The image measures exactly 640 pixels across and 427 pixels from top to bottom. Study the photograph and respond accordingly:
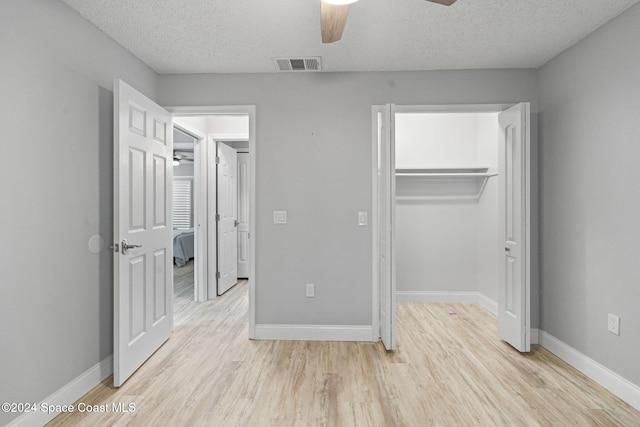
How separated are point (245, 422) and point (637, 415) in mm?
2311

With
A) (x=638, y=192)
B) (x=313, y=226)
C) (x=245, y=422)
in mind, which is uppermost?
(x=638, y=192)

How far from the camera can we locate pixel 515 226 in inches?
118

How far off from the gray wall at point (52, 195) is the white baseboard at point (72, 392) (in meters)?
0.04

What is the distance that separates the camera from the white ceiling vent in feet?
9.73

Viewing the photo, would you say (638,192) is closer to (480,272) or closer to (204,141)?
(480,272)

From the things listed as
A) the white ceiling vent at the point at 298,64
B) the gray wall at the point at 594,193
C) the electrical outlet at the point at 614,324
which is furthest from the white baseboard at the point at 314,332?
the white ceiling vent at the point at 298,64

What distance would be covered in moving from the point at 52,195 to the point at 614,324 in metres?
3.67

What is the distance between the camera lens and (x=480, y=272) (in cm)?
434

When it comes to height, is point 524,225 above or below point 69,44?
below

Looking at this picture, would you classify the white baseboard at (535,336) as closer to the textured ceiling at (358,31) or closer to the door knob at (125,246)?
the textured ceiling at (358,31)

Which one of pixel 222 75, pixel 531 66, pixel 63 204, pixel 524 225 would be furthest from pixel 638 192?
pixel 63 204

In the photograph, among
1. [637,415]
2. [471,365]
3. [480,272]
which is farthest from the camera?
[480,272]

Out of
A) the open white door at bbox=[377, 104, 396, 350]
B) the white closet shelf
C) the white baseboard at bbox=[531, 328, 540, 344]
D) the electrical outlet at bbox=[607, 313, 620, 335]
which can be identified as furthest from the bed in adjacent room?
the electrical outlet at bbox=[607, 313, 620, 335]

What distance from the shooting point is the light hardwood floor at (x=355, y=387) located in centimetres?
203
